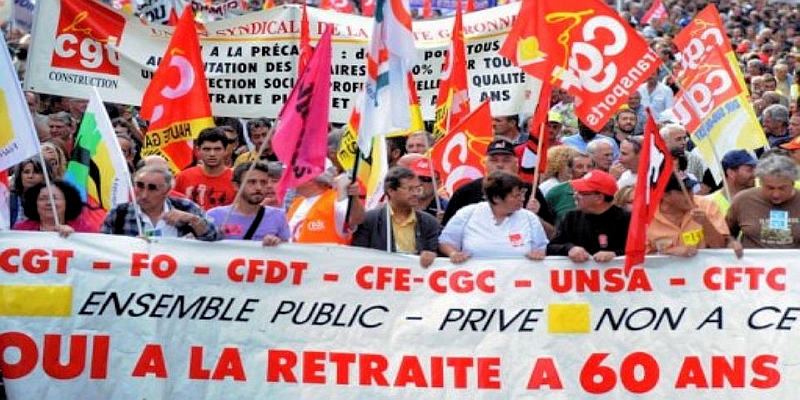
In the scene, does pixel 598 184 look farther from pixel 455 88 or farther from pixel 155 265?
pixel 455 88

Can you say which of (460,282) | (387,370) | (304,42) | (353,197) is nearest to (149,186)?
(353,197)

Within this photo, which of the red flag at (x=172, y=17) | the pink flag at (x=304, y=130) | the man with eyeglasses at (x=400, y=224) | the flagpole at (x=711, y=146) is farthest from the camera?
the red flag at (x=172, y=17)

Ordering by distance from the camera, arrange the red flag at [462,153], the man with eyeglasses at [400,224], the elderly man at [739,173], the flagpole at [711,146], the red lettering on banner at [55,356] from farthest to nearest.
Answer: the red flag at [462,153] → the elderly man at [739,173] → the flagpole at [711,146] → the man with eyeglasses at [400,224] → the red lettering on banner at [55,356]

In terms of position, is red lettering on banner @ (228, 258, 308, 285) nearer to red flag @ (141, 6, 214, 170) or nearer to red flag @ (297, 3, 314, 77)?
red flag @ (141, 6, 214, 170)

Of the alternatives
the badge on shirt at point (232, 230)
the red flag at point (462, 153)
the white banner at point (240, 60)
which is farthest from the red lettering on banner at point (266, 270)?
the white banner at point (240, 60)

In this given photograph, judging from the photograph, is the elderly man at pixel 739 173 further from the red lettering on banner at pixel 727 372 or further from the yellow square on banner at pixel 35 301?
the yellow square on banner at pixel 35 301

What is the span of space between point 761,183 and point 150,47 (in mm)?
5782

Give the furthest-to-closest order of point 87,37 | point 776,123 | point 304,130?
point 776,123
point 87,37
point 304,130

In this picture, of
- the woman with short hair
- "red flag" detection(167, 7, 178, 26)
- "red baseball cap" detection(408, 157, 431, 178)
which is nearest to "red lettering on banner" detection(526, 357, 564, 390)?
the woman with short hair

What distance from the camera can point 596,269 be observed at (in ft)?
34.4

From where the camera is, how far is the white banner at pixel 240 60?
584 inches

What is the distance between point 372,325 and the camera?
10.5 m

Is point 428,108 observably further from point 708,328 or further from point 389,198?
point 708,328

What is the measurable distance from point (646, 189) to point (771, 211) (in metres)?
1.30
